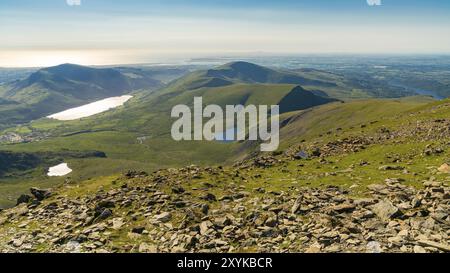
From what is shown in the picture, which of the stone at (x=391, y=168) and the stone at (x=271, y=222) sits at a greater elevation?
the stone at (x=391, y=168)

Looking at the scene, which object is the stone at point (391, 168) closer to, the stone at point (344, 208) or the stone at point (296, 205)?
the stone at point (344, 208)

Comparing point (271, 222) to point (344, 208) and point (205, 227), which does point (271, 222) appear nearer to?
point (205, 227)

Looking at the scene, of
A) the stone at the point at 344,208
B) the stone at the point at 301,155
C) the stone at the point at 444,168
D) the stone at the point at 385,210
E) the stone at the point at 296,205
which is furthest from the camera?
the stone at the point at 301,155

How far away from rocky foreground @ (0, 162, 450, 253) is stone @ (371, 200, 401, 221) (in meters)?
0.07

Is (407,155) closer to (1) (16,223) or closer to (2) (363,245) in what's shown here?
(2) (363,245)

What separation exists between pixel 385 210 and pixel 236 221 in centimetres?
1026

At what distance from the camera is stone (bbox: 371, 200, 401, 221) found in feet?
78.1

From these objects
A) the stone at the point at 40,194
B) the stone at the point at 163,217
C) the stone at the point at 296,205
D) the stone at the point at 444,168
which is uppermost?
the stone at the point at 444,168

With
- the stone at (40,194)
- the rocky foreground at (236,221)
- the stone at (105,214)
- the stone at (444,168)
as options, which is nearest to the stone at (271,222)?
the rocky foreground at (236,221)

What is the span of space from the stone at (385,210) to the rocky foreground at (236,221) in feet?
0.22

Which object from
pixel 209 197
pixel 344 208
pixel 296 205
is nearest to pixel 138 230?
pixel 209 197

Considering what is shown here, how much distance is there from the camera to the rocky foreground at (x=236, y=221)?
21.7 metres

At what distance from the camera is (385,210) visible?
24.5 metres
